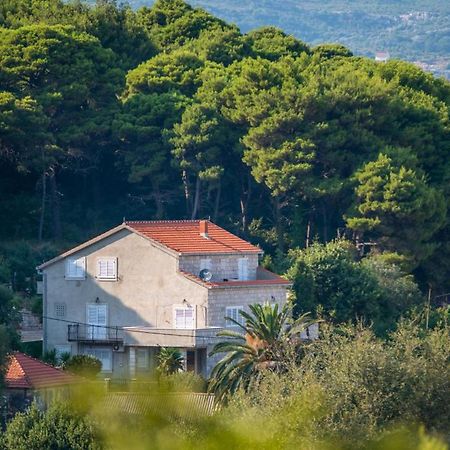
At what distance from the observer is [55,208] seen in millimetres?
59156

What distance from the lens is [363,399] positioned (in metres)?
31.2

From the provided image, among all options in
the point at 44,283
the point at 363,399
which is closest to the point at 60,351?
the point at 44,283

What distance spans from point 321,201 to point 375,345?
27841 millimetres

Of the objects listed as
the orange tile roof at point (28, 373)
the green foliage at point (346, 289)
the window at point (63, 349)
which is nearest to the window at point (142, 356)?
the window at point (63, 349)

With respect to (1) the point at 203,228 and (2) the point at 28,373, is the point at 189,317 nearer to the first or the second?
(1) the point at 203,228

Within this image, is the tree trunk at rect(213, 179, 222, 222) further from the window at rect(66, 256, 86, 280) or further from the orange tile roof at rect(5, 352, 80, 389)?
the orange tile roof at rect(5, 352, 80, 389)

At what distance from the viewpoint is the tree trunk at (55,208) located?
5881 cm

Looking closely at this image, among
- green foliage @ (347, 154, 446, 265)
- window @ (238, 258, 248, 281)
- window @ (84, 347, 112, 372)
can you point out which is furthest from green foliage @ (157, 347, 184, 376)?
green foliage @ (347, 154, 446, 265)

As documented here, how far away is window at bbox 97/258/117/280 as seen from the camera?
49.2 meters

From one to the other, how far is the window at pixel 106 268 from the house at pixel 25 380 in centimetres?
985

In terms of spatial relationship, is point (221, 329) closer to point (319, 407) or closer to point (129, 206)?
point (129, 206)

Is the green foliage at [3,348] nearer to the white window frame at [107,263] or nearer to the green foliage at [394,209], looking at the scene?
the white window frame at [107,263]

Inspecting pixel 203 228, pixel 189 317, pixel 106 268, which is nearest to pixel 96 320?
pixel 106 268

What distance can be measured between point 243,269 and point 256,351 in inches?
445
